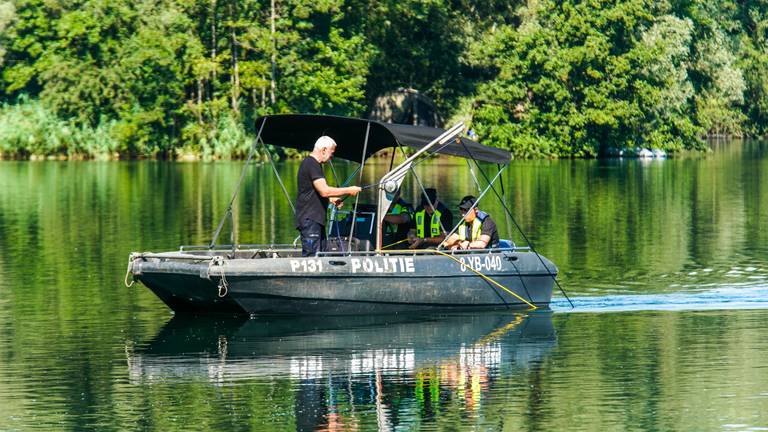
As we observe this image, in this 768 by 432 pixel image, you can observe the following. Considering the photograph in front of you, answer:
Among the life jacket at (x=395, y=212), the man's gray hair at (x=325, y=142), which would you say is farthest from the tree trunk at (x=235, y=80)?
the man's gray hair at (x=325, y=142)

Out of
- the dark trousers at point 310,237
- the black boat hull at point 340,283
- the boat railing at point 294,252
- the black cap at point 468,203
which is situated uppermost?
the black cap at point 468,203

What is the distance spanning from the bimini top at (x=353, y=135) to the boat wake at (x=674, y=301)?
2.56 m

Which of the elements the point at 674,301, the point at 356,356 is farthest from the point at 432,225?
the point at 356,356

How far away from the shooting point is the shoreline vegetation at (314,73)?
7481 cm

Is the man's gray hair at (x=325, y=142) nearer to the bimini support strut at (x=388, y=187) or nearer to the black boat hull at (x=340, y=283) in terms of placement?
the bimini support strut at (x=388, y=187)

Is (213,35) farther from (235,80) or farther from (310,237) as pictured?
(310,237)

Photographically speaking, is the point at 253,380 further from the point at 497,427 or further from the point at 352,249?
the point at 352,249

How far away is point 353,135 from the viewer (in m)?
23.4

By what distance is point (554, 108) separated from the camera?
259 feet

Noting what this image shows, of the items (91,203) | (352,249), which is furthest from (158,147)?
(352,249)

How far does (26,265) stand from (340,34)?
52.8 meters

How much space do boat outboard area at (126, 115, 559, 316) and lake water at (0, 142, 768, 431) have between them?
0.31 m

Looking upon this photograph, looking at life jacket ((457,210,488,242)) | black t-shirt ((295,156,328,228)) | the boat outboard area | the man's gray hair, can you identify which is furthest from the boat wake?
the man's gray hair

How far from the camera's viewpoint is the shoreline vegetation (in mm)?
74812
